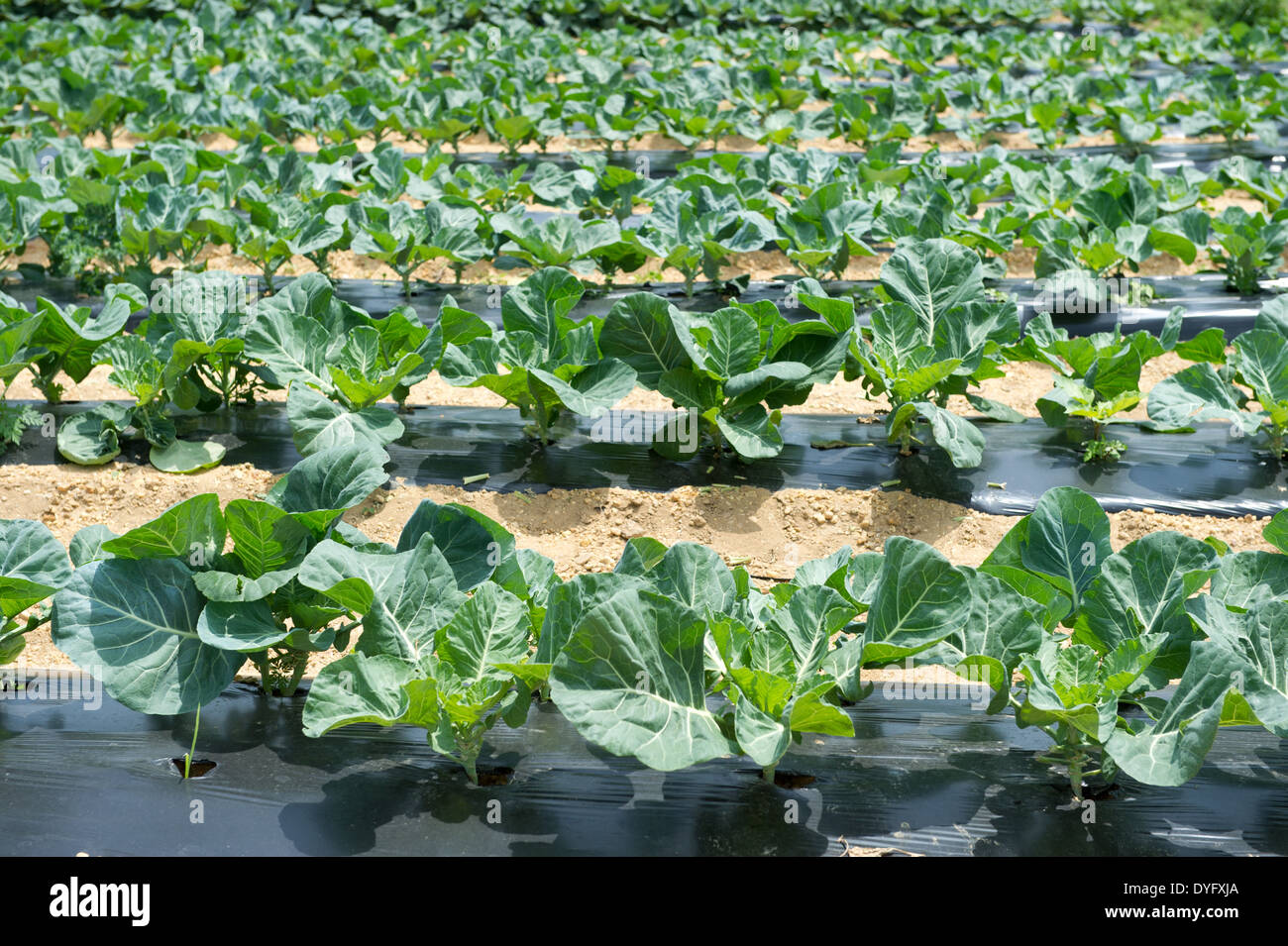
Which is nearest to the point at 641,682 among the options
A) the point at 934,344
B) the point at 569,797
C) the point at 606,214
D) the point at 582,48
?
the point at 569,797

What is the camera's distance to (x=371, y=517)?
373 cm

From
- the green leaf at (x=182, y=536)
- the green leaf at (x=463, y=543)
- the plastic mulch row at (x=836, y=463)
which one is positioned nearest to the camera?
the green leaf at (x=182, y=536)

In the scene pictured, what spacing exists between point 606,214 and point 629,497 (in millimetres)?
2831

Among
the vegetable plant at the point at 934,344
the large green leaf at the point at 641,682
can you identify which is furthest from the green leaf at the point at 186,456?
the large green leaf at the point at 641,682

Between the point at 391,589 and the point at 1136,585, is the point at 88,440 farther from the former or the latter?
the point at 1136,585

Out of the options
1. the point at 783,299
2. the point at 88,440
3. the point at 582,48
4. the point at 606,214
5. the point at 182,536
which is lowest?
the point at 88,440

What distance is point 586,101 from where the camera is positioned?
837cm

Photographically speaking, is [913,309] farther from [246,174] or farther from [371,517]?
[246,174]

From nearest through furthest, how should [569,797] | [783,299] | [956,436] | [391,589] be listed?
[569,797]
[391,589]
[956,436]
[783,299]

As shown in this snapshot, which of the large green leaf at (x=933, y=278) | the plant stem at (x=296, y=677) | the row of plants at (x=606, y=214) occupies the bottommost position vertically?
the plant stem at (x=296, y=677)

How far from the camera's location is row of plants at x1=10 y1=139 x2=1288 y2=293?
512 centimetres

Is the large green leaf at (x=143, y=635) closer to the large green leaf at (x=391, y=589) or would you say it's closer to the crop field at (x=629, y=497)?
the crop field at (x=629, y=497)

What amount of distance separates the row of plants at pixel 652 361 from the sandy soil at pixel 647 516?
0.53 feet

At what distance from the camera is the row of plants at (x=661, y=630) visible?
2.11 metres
